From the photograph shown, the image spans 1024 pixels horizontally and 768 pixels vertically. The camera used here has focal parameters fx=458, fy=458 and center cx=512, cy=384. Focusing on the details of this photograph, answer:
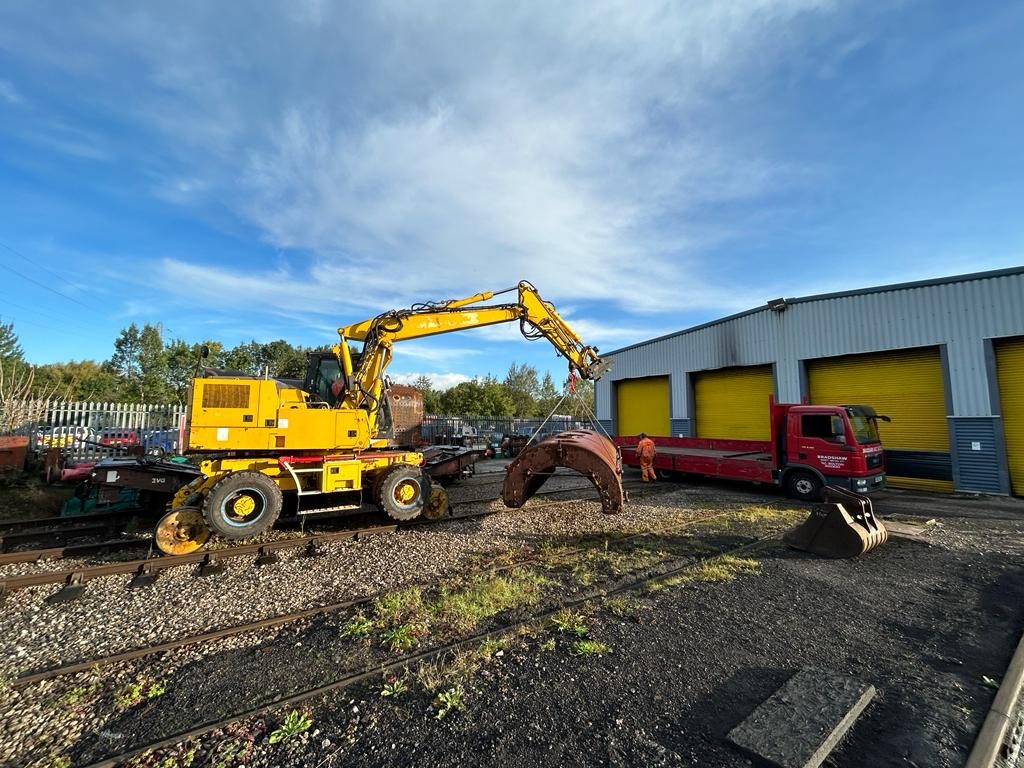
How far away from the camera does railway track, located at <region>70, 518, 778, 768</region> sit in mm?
3005

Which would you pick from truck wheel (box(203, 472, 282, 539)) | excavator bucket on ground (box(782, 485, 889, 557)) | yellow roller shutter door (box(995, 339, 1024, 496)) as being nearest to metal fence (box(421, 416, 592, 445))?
yellow roller shutter door (box(995, 339, 1024, 496))

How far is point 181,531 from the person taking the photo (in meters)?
7.03

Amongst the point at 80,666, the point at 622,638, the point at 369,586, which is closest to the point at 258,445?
the point at 369,586

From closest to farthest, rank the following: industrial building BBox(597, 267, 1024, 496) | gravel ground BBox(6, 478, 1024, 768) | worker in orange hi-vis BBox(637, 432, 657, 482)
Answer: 1. gravel ground BBox(6, 478, 1024, 768)
2. industrial building BBox(597, 267, 1024, 496)
3. worker in orange hi-vis BBox(637, 432, 657, 482)

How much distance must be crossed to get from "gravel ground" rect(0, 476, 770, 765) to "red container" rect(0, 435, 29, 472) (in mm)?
7929

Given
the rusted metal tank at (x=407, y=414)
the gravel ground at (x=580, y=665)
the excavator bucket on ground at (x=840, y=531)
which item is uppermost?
the rusted metal tank at (x=407, y=414)

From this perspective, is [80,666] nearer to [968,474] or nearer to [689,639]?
[689,639]

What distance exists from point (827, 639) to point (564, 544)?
3.82 metres

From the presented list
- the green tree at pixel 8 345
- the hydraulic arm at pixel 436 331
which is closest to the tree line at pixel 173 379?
the green tree at pixel 8 345

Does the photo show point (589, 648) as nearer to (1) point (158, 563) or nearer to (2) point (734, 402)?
(1) point (158, 563)

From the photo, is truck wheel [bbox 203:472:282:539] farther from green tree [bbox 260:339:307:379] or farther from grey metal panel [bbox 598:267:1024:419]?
green tree [bbox 260:339:307:379]

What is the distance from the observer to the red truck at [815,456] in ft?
36.4

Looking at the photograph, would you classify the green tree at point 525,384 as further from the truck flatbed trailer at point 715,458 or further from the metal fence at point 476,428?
the truck flatbed trailer at point 715,458

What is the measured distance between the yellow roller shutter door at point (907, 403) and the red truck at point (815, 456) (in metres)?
2.55
